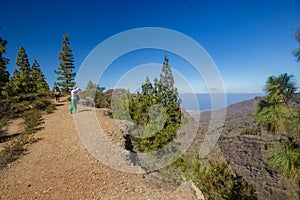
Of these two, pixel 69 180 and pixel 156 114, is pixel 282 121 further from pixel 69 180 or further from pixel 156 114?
pixel 69 180

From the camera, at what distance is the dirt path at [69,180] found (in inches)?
182

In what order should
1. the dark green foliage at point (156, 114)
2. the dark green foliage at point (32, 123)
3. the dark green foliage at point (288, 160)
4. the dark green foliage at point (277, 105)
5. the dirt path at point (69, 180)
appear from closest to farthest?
1. the dark green foliage at point (288, 160)
2. the dark green foliage at point (277, 105)
3. the dirt path at point (69, 180)
4. the dark green foliage at point (156, 114)
5. the dark green foliage at point (32, 123)

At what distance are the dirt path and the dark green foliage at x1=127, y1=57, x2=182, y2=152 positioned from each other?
1361 millimetres

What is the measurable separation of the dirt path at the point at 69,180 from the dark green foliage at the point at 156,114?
4.46 ft

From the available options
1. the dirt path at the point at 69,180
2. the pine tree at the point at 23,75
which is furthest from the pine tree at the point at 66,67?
the dirt path at the point at 69,180

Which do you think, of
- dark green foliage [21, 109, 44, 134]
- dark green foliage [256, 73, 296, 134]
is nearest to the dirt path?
dark green foliage [21, 109, 44, 134]

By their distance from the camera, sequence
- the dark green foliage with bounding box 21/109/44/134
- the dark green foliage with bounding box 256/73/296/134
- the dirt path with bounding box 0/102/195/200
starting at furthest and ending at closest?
1. the dark green foliage with bounding box 21/109/44/134
2. the dirt path with bounding box 0/102/195/200
3. the dark green foliage with bounding box 256/73/296/134

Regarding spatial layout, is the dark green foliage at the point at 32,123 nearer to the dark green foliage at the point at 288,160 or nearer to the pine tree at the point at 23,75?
the dark green foliage at the point at 288,160

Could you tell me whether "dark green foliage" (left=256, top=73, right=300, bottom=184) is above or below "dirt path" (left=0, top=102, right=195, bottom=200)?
above

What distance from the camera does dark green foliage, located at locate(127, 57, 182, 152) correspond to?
4.93 m

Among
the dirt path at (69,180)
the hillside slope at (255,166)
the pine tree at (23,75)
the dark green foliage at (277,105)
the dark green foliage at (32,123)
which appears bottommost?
the hillside slope at (255,166)

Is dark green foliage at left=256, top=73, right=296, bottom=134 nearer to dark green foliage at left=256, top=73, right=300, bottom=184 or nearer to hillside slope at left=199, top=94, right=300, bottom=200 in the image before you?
dark green foliage at left=256, top=73, right=300, bottom=184

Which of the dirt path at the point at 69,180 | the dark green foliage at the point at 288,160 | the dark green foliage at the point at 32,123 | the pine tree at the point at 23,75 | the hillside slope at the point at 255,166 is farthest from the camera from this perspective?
the pine tree at the point at 23,75

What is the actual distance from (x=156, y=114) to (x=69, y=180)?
12.4 feet
